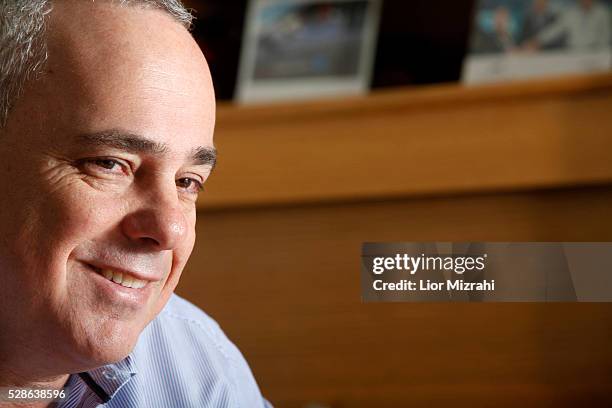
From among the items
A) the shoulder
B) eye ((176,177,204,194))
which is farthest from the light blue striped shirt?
eye ((176,177,204,194))

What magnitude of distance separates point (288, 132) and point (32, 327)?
92 cm

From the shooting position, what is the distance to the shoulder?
937 mm

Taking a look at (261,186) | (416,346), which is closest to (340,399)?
(416,346)

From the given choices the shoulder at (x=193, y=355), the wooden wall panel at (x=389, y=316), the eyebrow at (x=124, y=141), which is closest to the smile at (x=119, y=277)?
the eyebrow at (x=124, y=141)

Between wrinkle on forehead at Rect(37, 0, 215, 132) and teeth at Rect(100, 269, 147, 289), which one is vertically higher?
wrinkle on forehead at Rect(37, 0, 215, 132)

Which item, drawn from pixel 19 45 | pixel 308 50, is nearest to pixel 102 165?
pixel 19 45

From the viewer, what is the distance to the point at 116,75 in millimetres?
683

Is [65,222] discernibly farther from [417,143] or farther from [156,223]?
[417,143]

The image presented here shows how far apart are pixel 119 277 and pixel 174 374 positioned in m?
0.27

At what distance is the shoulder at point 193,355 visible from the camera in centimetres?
94

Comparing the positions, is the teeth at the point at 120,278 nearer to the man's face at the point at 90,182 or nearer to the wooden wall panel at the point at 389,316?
the man's face at the point at 90,182

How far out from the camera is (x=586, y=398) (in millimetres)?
1371

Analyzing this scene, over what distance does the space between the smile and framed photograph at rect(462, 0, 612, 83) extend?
0.99 metres

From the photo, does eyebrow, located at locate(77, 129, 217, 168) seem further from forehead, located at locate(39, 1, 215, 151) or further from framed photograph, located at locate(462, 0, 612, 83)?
framed photograph, located at locate(462, 0, 612, 83)
